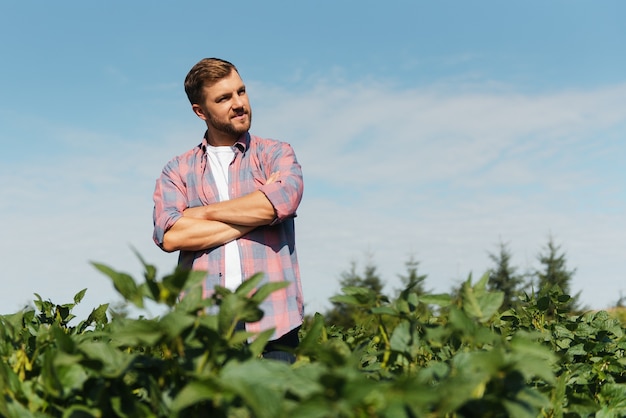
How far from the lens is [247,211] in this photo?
4359 mm

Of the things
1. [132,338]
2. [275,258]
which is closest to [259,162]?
[275,258]

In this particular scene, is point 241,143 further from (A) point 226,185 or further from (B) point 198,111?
(B) point 198,111

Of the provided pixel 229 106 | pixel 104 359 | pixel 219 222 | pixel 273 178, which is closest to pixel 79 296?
pixel 219 222

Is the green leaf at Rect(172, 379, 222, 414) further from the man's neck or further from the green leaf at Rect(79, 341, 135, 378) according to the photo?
the man's neck

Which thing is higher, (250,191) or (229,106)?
(229,106)

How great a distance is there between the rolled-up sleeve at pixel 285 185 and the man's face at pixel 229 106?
269 mm

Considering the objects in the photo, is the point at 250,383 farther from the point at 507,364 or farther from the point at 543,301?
the point at 543,301

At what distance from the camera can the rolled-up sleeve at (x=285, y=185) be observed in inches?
172

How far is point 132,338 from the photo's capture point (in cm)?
188

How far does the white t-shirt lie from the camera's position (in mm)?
4496

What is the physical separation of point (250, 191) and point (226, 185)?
6.9 inches

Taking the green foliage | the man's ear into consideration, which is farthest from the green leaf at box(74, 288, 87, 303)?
the green foliage

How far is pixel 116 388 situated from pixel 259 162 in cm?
288

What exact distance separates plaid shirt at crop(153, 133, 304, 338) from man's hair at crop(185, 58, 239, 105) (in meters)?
0.33
